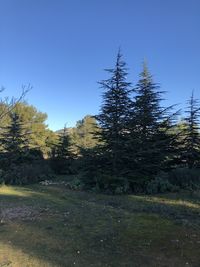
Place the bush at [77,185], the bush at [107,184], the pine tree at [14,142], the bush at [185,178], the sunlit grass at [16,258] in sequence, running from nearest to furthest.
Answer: the sunlit grass at [16,258], the bush at [185,178], the bush at [107,184], the bush at [77,185], the pine tree at [14,142]

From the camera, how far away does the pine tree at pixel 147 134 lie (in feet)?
62.2

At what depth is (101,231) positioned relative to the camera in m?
10.1

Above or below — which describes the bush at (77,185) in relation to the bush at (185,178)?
below

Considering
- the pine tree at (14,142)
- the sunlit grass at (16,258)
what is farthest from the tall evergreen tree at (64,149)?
the sunlit grass at (16,258)

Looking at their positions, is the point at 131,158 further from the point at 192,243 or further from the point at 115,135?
the point at 192,243

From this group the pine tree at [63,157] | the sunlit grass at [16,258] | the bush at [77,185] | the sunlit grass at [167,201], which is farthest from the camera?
the pine tree at [63,157]

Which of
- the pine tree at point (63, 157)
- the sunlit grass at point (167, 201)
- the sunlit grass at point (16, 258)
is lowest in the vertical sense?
the sunlit grass at point (16, 258)

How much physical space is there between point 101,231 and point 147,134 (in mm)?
11051

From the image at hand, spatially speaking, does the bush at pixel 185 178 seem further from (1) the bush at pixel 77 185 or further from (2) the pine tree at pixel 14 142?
(2) the pine tree at pixel 14 142

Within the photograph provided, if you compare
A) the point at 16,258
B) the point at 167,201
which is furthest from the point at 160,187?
the point at 16,258

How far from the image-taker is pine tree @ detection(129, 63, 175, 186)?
1897 cm

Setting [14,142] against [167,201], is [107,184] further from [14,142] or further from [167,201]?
[14,142]

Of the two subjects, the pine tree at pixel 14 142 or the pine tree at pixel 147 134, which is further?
the pine tree at pixel 14 142

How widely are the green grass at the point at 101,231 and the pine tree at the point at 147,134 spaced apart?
3.48 metres
